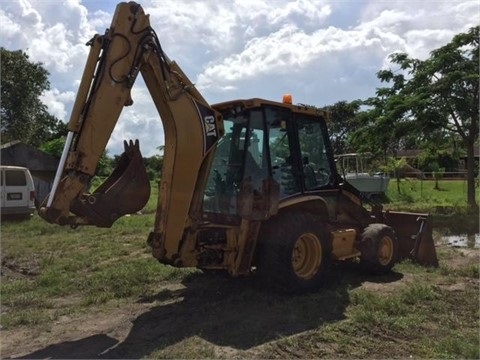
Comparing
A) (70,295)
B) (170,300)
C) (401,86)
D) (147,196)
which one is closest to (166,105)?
(147,196)

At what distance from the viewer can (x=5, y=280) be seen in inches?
360

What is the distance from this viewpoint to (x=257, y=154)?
720 cm

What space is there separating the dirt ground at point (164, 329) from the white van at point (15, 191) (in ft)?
35.3

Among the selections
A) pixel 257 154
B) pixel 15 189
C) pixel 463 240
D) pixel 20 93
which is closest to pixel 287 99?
pixel 257 154

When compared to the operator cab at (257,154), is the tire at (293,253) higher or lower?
lower

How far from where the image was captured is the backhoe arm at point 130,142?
5.62 m

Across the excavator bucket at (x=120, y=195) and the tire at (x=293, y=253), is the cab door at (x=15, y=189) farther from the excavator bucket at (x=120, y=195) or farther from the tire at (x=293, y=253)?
the tire at (x=293, y=253)

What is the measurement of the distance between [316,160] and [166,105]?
9.14ft

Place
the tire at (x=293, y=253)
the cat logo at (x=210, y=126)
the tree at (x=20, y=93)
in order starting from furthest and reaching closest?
the tree at (x=20, y=93) → the tire at (x=293, y=253) → the cat logo at (x=210, y=126)

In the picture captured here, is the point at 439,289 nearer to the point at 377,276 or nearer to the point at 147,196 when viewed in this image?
the point at 377,276

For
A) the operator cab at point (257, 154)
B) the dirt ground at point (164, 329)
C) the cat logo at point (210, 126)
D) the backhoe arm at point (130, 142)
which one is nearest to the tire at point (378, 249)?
the operator cab at point (257, 154)

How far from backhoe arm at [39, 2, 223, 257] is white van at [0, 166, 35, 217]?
1189cm

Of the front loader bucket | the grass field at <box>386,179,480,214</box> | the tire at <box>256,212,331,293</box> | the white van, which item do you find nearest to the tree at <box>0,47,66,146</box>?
the white van

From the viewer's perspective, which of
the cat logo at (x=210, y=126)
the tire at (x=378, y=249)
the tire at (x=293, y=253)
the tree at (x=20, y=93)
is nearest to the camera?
the cat logo at (x=210, y=126)
